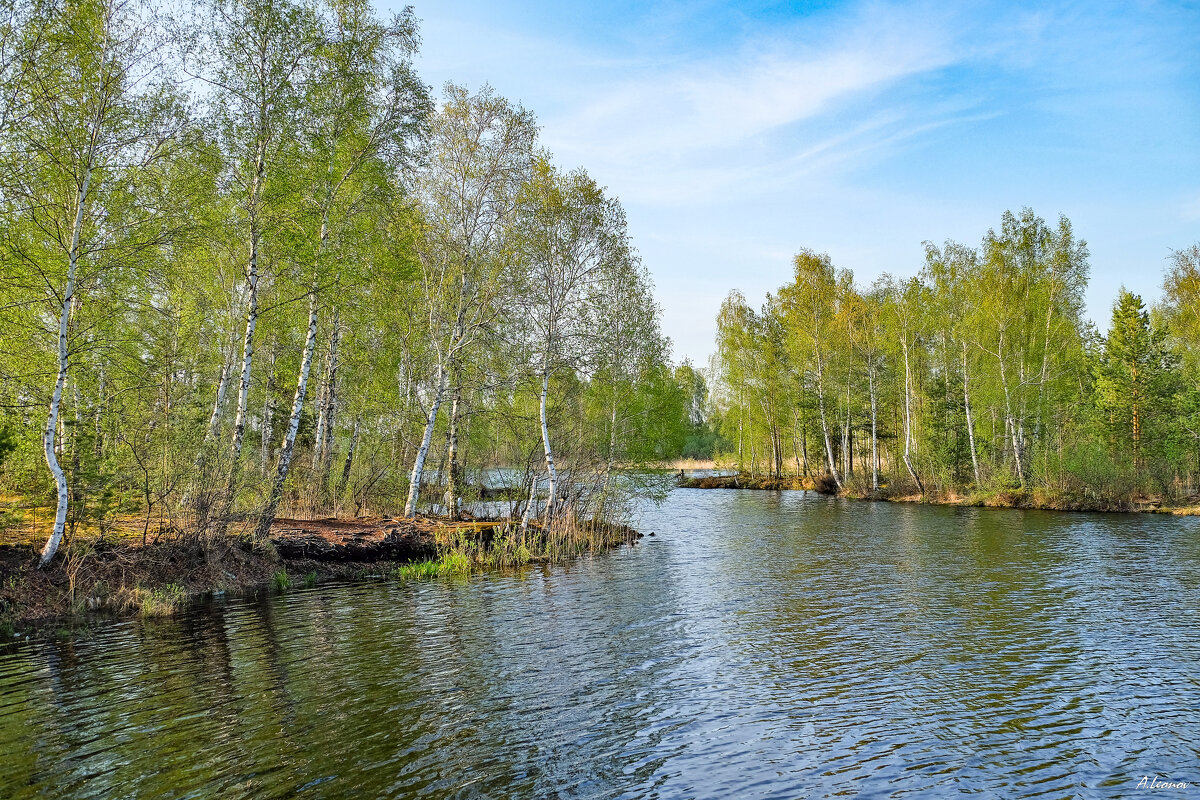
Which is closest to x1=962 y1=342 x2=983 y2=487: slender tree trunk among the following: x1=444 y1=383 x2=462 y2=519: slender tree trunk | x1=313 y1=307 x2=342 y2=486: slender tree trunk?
x1=444 y1=383 x2=462 y2=519: slender tree trunk

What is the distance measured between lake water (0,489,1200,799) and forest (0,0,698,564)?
473cm

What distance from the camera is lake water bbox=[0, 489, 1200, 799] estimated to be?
731 centimetres

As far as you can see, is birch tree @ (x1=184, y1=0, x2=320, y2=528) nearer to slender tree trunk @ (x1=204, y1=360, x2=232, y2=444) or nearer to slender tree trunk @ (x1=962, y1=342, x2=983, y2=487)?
slender tree trunk @ (x1=204, y1=360, x2=232, y2=444)

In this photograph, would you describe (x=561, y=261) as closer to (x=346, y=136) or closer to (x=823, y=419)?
(x=346, y=136)

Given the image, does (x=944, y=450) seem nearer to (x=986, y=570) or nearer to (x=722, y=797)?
(x=986, y=570)

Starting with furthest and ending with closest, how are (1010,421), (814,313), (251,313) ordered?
1. (814,313)
2. (1010,421)
3. (251,313)

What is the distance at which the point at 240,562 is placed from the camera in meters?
17.7

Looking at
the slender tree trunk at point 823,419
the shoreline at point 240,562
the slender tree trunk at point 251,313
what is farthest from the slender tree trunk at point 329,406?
the slender tree trunk at point 823,419

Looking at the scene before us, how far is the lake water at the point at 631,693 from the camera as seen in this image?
731 centimetres

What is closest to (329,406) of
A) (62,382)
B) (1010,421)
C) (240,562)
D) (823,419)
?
(240,562)

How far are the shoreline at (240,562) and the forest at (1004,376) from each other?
93.3 feet

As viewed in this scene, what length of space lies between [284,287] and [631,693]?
59.1 feet

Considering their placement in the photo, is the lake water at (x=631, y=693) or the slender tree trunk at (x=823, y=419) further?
the slender tree trunk at (x=823, y=419)

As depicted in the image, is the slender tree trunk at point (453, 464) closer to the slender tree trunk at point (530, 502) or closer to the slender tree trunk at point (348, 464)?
the slender tree trunk at point (530, 502)
